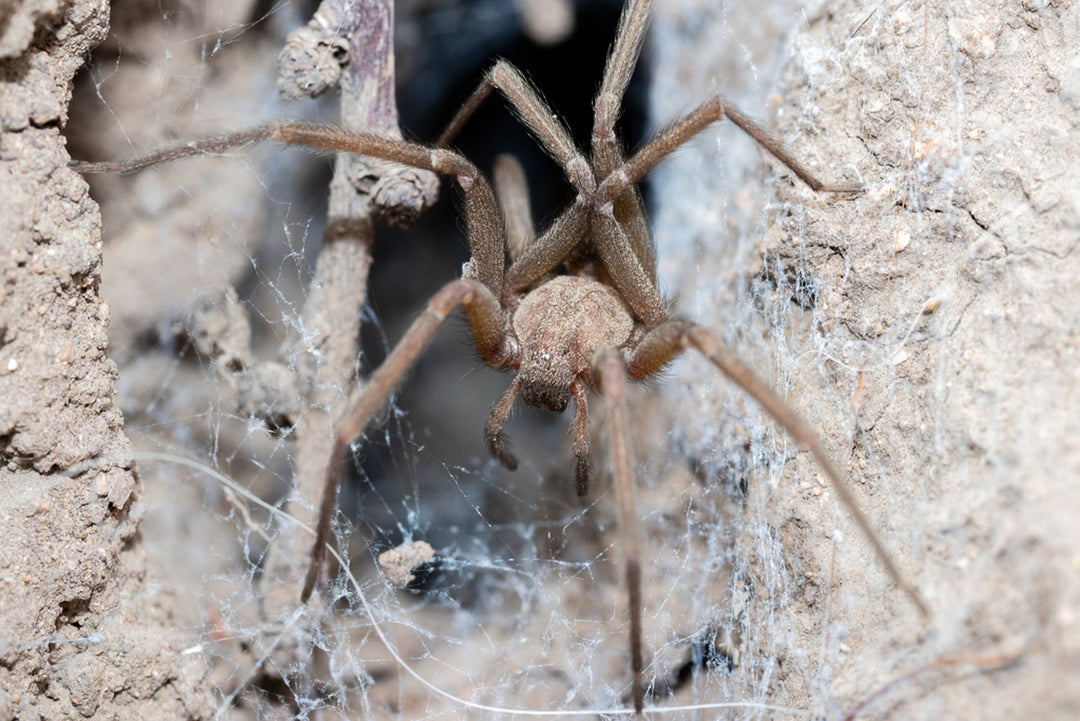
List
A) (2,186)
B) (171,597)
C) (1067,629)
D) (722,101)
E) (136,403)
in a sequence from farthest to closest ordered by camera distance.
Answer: (136,403) < (171,597) < (722,101) < (2,186) < (1067,629)

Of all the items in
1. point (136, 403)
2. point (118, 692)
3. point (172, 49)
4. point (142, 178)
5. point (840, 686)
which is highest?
point (172, 49)

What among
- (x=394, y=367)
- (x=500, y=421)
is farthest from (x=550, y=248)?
(x=394, y=367)

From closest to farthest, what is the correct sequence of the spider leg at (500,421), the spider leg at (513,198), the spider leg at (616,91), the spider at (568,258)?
the spider at (568,258) < the spider leg at (616,91) < the spider leg at (500,421) < the spider leg at (513,198)

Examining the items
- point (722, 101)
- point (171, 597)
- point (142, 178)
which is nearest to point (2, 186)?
point (142, 178)

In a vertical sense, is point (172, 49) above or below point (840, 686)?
above

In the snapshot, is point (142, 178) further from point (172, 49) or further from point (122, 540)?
point (122, 540)

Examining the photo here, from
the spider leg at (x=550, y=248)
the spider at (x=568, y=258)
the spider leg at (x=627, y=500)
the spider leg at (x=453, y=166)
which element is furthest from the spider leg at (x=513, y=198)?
the spider leg at (x=627, y=500)

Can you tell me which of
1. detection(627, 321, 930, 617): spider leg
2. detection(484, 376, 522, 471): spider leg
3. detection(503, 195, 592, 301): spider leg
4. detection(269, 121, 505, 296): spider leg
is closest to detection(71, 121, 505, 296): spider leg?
detection(269, 121, 505, 296): spider leg

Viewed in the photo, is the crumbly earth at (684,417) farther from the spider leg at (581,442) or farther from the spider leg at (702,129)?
the spider leg at (581,442)
